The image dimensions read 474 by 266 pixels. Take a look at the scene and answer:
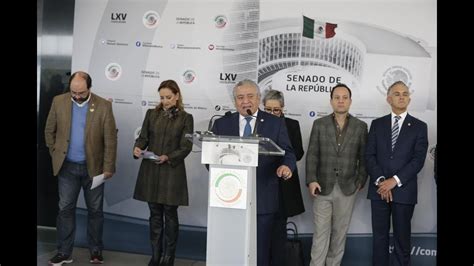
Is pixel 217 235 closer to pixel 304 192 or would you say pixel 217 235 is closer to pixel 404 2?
pixel 304 192

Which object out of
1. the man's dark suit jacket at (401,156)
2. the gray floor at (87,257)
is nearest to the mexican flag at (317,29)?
the man's dark suit jacket at (401,156)

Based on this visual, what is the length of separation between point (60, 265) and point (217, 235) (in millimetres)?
2331

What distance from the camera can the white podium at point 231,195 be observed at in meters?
3.15

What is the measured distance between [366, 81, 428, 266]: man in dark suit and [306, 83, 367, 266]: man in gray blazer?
128 millimetres

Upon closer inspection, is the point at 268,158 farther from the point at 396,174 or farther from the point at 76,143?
the point at 76,143

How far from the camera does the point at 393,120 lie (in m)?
4.61

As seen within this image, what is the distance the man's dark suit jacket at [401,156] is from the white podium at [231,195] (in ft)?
5.20

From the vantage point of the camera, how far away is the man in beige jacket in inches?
190

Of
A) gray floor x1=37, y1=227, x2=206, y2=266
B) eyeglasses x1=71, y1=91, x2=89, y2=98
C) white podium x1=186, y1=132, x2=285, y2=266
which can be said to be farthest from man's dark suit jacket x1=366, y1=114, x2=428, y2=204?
eyeglasses x1=71, y1=91, x2=89, y2=98

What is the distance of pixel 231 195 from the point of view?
3.17m

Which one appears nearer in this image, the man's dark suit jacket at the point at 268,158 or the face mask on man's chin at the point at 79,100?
the man's dark suit jacket at the point at 268,158

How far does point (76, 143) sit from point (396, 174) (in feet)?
9.29

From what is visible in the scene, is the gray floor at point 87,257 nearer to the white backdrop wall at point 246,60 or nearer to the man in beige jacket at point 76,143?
the man in beige jacket at point 76,143

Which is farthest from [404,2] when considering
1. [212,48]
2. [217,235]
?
[217,235]
